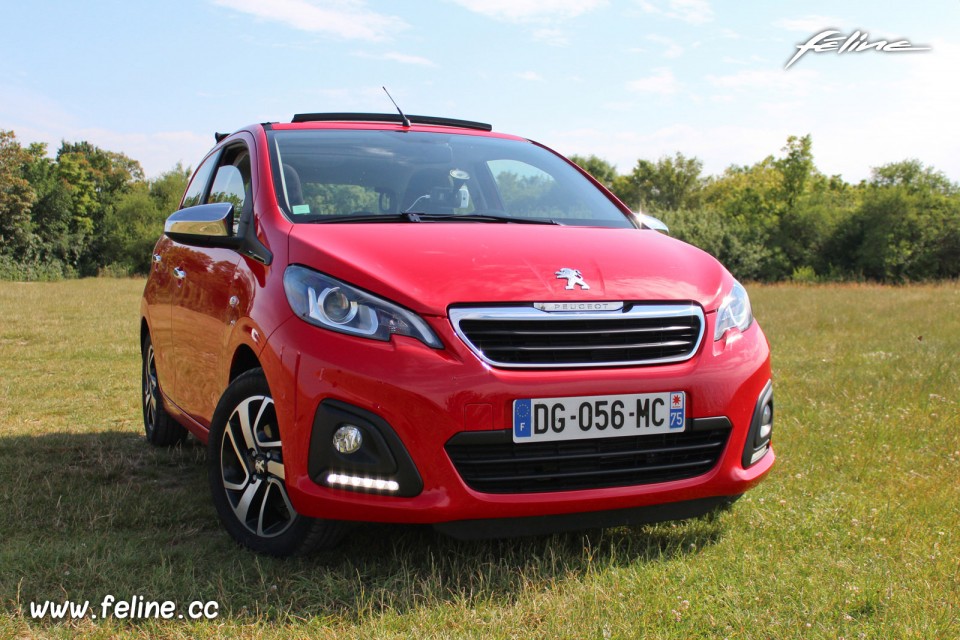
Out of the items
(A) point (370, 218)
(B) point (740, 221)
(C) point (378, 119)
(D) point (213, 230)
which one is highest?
(C) point (378, 119)

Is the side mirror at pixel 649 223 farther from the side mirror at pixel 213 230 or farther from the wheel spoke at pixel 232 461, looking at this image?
the wheel spoke at pixel 232 461

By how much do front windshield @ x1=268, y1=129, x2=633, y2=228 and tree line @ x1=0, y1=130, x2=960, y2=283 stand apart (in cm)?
5124

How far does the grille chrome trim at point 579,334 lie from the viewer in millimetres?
2908

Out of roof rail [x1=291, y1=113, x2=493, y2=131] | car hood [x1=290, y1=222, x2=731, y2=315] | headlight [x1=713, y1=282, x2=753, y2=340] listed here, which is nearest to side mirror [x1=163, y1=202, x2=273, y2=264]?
car hood [x1=290, y1=222, x2=731, y2=315]

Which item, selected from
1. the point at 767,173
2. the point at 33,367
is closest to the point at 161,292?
the point at 33,367

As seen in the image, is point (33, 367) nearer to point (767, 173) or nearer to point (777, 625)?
point (777, 625)

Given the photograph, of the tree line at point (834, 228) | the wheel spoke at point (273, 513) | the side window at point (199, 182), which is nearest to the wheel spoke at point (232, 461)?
the wheel spoke at point (273, 513)

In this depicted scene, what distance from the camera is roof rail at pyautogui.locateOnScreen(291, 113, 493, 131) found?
4.74m

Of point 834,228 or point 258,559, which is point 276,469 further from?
point 834,228

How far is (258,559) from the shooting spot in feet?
10.8

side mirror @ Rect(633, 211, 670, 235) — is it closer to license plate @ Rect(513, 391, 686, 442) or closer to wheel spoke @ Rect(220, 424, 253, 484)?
license plate @ Rect(513, 391, 686, 442)

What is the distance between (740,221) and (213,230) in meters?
75.4

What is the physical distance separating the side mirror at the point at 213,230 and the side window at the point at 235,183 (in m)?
0.06

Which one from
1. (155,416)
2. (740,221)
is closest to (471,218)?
(155,416)
